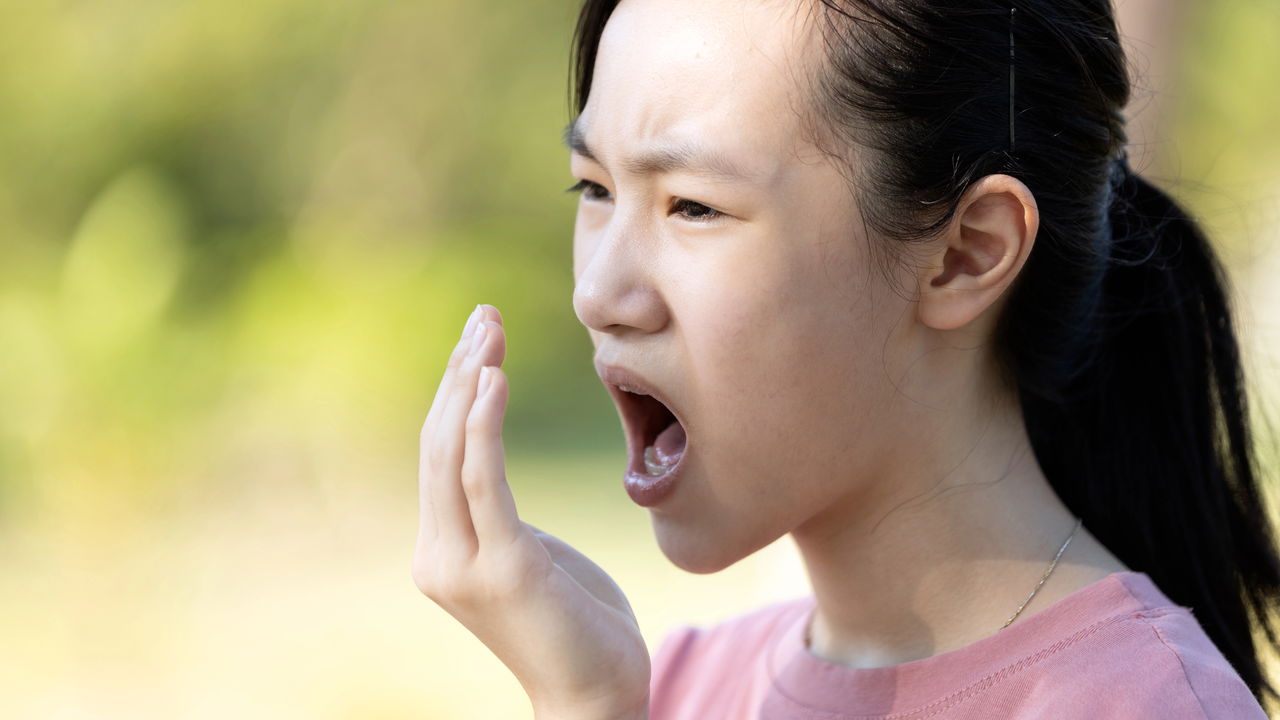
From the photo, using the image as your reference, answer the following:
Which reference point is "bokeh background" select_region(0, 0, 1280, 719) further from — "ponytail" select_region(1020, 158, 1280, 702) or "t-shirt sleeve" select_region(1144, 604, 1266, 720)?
"t-shirt sleeve" select_region(1144, 604, 1266, 720)

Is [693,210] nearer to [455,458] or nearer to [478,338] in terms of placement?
[478,338]

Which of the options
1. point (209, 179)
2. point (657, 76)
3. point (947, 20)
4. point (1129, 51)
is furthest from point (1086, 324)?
point (209, 179)

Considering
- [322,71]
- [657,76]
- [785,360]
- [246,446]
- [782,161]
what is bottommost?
[246,446]

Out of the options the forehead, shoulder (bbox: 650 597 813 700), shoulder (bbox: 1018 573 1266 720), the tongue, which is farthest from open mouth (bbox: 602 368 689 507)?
A: shoulder (bbox: 1018 573 1266 720)

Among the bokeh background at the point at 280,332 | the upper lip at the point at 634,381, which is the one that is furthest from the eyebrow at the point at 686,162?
the bokeh background at the point at 280,332

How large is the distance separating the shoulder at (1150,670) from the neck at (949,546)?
92mm

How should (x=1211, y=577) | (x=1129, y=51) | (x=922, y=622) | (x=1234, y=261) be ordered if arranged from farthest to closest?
1. (x=1129, y=51)
2. (x=1234, y=261)
3. (x=1211, y=577)
4. (x=922, y=622)

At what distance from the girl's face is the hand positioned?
0.19 m

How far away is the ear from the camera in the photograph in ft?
5.26

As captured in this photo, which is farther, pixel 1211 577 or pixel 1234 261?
pixel 1234 261

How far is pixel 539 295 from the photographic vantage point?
9414 millimetres

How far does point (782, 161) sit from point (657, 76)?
0.19m

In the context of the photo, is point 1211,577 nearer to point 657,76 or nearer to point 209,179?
point 657,76

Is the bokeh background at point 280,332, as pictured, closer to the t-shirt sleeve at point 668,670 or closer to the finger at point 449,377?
the t-shirt sleeve at point 668,670
